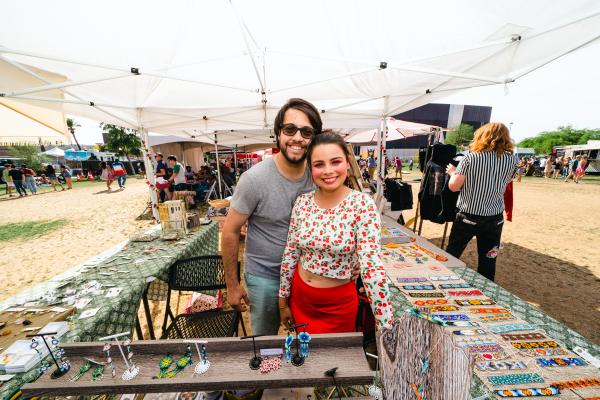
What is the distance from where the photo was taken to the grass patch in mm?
7159

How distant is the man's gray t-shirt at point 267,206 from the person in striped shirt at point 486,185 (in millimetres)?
2119

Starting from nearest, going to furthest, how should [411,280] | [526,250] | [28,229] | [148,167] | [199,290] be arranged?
[411,280]
[199,290]
[526,250]
[148,167]
[28,229]

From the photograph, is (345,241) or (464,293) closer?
(345,241)

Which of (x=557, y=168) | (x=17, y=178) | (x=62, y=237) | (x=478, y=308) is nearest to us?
(x=478, y=308)

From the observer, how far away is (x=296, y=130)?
57.0 inches

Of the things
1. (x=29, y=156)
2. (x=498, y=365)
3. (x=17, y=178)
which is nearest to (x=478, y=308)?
(x=498, y=365)

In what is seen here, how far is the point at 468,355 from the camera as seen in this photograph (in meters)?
0.84

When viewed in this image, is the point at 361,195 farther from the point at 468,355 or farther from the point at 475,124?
the point at 475,124

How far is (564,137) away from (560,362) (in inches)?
2905

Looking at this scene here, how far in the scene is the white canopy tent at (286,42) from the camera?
237 centimetres

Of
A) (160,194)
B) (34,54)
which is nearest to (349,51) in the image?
(34,54)

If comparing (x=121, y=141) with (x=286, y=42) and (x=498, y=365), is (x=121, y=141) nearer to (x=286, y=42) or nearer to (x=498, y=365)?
(x=286, y=42)

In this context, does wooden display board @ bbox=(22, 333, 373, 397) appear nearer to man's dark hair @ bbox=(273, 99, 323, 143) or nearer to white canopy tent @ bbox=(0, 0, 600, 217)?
man's dark hair @ bbox=(273, 99, 323, 143)

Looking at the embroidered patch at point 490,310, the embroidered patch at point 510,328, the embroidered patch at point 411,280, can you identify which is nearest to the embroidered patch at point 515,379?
the embroidered patch at point 510,328
